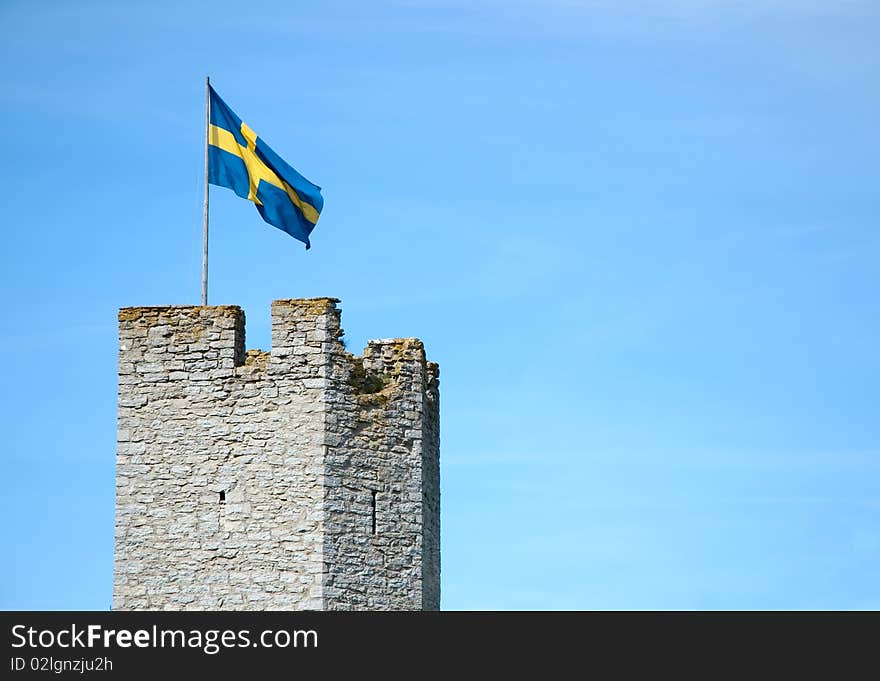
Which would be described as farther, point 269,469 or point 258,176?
point 258,176

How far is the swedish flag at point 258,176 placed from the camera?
5250cm

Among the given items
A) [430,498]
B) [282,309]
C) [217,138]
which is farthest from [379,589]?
[217,138]

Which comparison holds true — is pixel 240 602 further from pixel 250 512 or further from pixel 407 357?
pixel 407 357

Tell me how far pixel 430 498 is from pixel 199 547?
4.45 metres

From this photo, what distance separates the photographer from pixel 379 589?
49781 mm

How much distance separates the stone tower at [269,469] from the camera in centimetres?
4947

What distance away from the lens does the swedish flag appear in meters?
52.5

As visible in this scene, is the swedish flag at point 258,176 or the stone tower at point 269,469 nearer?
the stone tower at point 269,469

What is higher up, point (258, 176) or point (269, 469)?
point (258, 176)

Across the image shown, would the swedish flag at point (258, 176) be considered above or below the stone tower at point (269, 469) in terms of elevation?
above

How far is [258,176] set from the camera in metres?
52.6

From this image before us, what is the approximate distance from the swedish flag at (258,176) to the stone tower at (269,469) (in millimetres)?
2510

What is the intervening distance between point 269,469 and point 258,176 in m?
6.08
